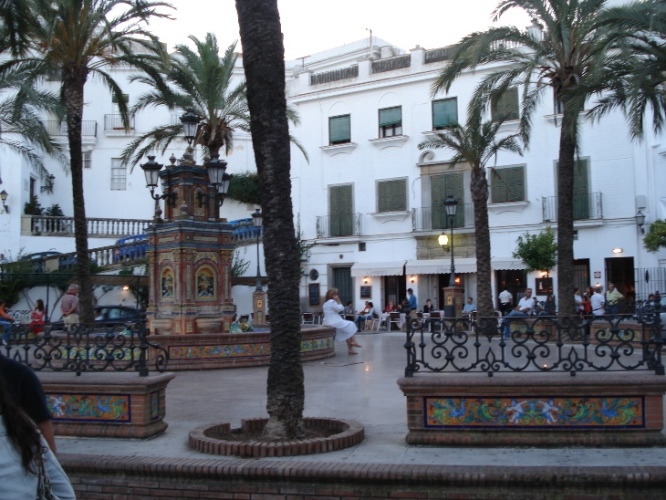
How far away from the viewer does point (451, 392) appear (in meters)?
7.44

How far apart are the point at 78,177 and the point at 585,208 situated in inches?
759

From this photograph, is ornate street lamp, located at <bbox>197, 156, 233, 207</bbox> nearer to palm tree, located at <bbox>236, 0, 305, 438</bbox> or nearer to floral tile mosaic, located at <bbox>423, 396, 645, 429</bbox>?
palm tree, located at <bbox>236, 0, 305, 438</bbox>

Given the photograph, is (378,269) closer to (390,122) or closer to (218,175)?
(390,122)

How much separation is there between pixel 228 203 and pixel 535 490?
33.8m

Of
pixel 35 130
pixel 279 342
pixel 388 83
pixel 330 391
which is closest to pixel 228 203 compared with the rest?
pixel 388 83

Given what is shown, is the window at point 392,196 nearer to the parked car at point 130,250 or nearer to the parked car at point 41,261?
the parked car at point 130,250

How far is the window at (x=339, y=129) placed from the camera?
116ft

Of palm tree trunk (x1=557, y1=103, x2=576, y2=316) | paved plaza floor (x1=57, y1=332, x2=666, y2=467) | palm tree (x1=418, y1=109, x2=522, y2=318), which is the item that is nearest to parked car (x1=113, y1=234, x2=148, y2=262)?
palm tree (x1=418, y1=109, x2=522, y2=318)

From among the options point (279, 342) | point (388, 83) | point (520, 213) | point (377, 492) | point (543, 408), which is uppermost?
point (388, 83)

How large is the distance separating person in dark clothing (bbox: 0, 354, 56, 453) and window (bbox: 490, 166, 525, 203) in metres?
28.7

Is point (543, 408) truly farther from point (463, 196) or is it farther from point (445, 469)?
point (463, 196)

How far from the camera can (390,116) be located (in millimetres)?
34094

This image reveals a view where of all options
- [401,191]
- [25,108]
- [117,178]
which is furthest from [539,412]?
[117,178]

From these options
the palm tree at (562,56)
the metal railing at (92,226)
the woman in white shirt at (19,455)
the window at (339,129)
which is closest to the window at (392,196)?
the window at (339,129)
